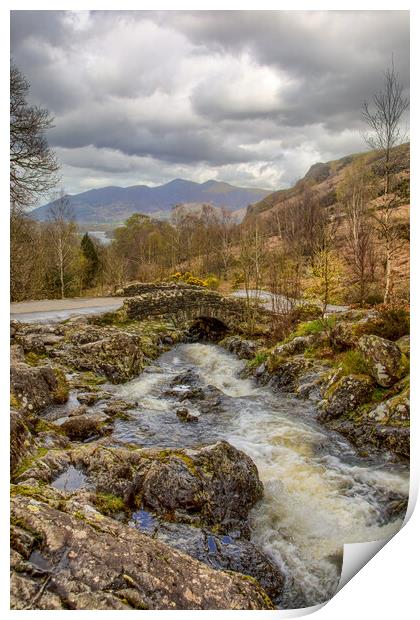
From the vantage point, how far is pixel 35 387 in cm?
643

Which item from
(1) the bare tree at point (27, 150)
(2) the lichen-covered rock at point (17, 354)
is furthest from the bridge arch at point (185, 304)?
(1) the bare tree at point (27, 150)

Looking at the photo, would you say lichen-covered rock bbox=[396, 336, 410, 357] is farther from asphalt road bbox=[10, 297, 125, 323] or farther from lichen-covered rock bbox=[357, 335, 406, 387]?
asphalt road bbox=[10, 297, 125, 323]

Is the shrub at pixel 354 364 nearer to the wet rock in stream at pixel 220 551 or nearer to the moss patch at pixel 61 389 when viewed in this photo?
the wet rock in stream at pixel 220 551

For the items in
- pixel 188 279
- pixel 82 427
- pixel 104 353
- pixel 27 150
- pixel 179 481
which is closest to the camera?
pixel 179 481

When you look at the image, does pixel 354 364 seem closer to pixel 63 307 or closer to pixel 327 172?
pixel 327 172

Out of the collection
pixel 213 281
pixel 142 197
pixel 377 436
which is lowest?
pixel 377 436

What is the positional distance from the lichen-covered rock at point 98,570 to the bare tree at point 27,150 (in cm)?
366

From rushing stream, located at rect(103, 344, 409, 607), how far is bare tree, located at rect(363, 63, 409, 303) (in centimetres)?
307

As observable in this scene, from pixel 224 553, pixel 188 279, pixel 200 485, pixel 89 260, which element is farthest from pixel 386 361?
pixel 188 279

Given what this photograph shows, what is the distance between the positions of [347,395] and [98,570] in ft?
19.7

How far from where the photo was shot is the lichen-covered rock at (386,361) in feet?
24.2

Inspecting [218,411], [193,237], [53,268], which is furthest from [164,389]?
[193,237]
